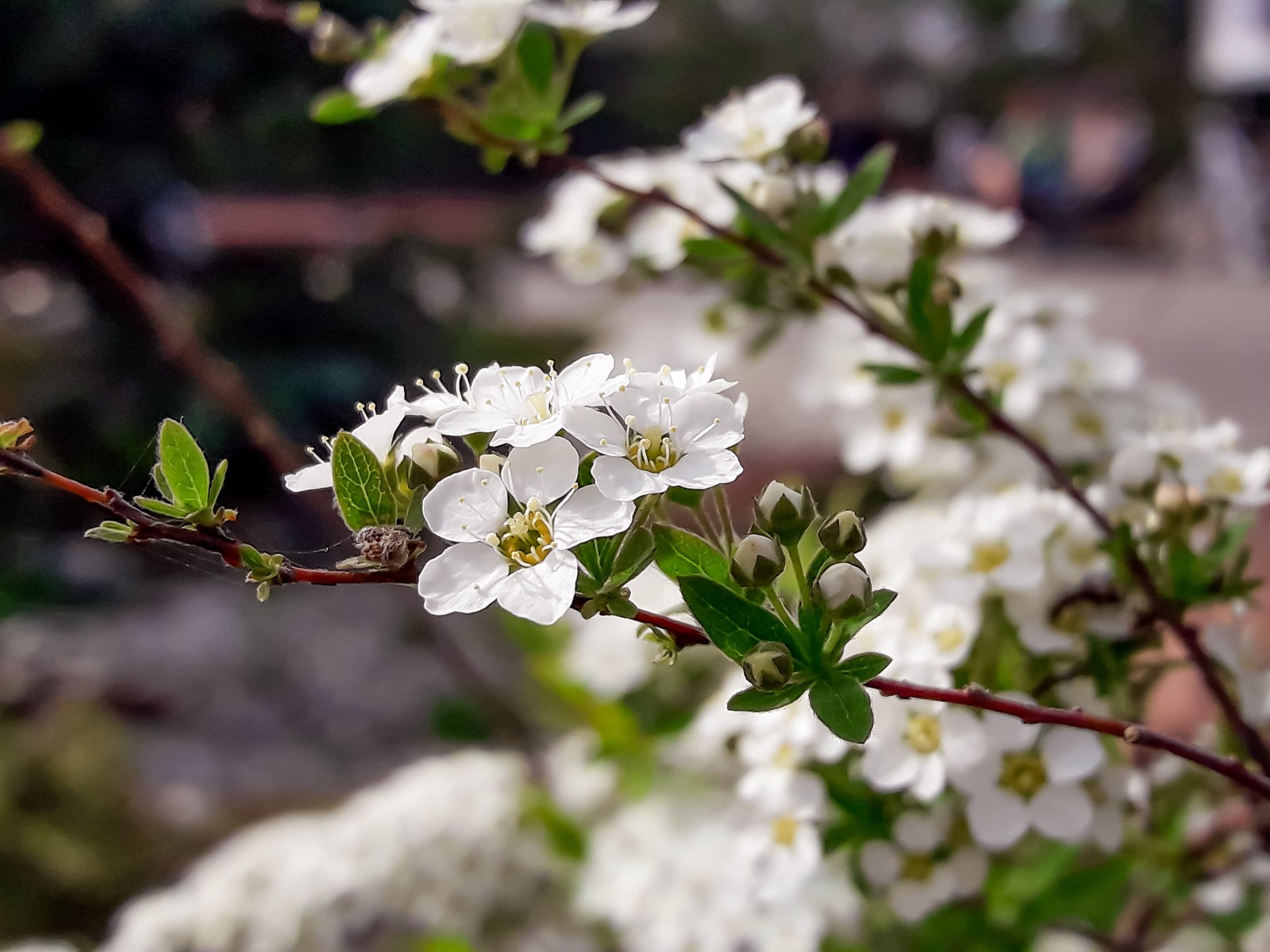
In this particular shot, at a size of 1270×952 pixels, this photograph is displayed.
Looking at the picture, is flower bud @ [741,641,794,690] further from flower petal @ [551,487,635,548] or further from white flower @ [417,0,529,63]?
white flower @ [417,0,529,63]

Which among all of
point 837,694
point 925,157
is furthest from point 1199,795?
point 925,157

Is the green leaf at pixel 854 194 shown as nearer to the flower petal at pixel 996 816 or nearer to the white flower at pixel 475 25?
the white flower at pixel 475 25

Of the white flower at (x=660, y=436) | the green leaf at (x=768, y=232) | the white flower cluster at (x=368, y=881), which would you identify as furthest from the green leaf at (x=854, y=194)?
the white flower cluster at (x=368, y=881)

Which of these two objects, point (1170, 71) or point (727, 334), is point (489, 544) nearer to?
point (727, 334)

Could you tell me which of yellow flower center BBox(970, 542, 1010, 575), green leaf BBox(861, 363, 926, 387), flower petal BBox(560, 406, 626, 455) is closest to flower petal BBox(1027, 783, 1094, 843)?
yellow flower center BBox(970, 542, 1010, 575)

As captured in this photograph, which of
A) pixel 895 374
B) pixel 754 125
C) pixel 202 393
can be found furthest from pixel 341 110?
pixel 202 393

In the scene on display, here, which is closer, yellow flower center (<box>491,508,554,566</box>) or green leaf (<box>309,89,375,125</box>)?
yellow flower center (<box>491,508,554,566</box>)
